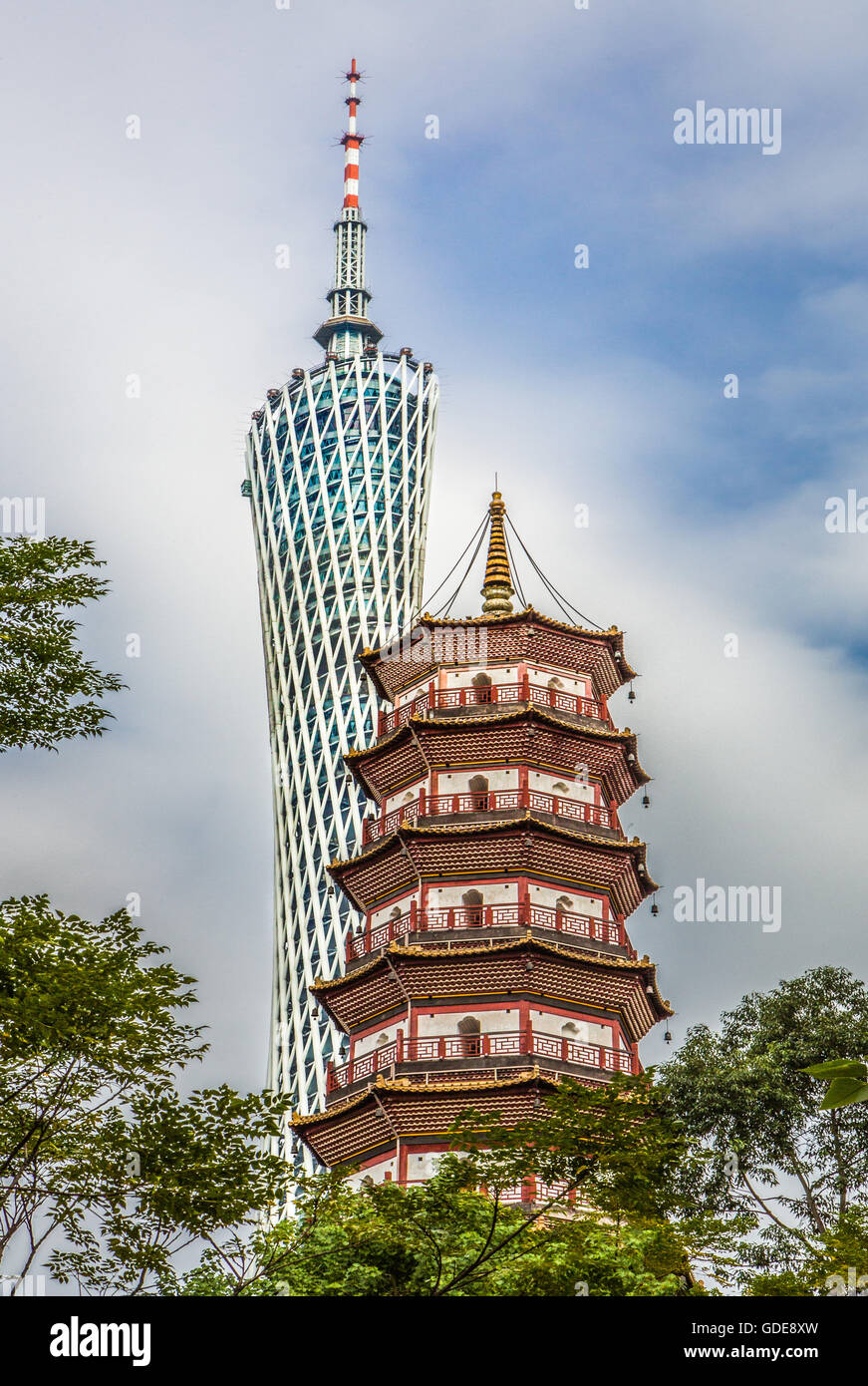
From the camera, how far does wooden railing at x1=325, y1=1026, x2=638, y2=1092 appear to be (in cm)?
4744

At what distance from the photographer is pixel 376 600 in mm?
134250

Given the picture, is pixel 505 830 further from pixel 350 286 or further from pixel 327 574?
pixel 350 286

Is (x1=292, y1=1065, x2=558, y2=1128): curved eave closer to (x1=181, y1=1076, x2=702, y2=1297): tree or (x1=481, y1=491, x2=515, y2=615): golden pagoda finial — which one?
(x1=181, y1=1076, x2=702, y2=1297): tree

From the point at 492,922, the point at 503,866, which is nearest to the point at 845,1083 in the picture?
the point at 492,922

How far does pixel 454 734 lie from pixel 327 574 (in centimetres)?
8065

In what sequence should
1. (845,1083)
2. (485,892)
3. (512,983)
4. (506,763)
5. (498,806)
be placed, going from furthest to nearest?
1. (506,763)
2. (498,806)
3. (485,892)
4. (512,983)
5. (845,1083)

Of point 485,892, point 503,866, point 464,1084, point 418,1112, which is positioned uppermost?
point 503,866

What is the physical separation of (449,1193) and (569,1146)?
682 cm

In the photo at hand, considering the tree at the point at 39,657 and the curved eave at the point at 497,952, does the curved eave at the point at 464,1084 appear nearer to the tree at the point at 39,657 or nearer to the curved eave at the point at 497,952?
the curved eave at the point at 497,952

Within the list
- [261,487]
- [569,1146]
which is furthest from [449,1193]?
[261,487]

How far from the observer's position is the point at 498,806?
5378 centimetres

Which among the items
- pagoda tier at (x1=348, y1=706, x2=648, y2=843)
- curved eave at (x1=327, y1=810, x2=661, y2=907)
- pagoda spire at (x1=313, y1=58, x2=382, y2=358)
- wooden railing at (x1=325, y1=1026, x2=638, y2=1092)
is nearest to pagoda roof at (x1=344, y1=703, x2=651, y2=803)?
pagoda tier at (x1=348, y1=706, x2=648, y2=843)

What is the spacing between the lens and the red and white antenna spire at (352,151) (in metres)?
148
